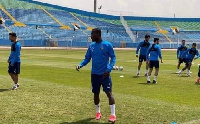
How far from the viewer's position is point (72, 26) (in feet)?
274

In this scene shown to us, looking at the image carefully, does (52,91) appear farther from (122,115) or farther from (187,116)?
(187,116)

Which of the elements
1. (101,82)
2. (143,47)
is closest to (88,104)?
(101,82)

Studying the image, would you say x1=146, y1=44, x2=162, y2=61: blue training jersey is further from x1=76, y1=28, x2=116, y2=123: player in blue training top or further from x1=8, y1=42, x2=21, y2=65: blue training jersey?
x1=76, y1=28, x2=116, y2=123: player in blue training top

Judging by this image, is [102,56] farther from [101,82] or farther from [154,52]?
[154,52]

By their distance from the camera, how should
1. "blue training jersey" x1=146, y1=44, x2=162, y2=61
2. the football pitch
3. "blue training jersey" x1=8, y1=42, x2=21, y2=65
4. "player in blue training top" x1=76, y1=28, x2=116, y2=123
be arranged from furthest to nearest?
"blue training jersey" x1=146, y1=44, x2=162, y2=61 → "blue training jersey" x1=8, y1=42, x2=21, y2=65 → the football pitch → "player in blue training top" x1=76, y1=28, x2=116, y2=123

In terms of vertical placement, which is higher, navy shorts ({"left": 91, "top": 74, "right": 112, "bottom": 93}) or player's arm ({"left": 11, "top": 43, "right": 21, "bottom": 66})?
player's arm ({"left": 11, "top": 43, "right": 21, "bottom": 66})

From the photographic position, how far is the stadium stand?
7400 cm

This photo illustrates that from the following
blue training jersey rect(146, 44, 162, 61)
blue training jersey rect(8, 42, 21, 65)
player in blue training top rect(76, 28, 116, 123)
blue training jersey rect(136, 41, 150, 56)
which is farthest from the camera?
blue training jersey rect(136, 41, 150, 56)

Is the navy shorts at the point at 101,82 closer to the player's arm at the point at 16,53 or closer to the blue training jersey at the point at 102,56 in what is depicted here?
the blue training jersey at the point at 102,56

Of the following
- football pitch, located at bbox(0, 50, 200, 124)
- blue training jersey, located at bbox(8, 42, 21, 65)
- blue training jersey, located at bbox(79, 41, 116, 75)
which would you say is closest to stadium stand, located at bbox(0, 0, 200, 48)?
blue training jersey, located at bbox(8, 42, 21, 65)

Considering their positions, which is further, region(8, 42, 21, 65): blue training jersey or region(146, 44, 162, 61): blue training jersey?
region(146, 44, 162, 61): blue training jersey

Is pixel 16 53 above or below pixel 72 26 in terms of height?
below

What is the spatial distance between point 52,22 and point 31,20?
4.84 m

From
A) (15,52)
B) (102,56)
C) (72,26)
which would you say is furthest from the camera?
(72,26)
